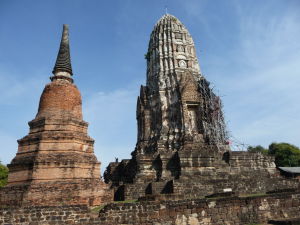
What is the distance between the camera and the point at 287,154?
46.3 meters

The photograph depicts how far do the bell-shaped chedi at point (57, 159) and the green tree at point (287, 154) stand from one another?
40.6 meters

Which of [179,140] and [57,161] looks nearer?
[57,161]

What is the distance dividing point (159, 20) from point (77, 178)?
74.4 feet

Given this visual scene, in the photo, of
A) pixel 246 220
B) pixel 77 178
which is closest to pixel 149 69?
pixel 77 178

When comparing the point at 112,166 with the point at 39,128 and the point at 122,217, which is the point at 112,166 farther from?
the point at 122,217

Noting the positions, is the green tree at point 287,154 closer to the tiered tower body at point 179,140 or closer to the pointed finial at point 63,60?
the tiered tower body at point 179,140

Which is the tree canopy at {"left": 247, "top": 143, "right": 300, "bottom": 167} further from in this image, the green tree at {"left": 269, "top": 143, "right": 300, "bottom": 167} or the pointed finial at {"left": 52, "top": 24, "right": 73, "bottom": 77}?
the pointed finial at {"left": 52, "top": 24, "right": 73, "bottom": 77}

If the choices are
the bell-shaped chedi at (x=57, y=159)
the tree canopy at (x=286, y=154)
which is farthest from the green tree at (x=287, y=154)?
the bell-shaped chedi at (x=57, y=159)

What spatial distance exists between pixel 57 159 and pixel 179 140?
11.4m

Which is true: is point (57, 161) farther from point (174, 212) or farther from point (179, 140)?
point (179, 140)

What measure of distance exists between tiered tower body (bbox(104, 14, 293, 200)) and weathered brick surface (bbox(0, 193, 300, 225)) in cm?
485

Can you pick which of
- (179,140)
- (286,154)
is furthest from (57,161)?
(286,154)

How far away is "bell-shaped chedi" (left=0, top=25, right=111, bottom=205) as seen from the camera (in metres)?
14.2

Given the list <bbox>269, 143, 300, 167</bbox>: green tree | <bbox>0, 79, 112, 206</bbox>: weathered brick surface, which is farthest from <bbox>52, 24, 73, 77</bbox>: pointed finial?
<bbox>269, 143, 300, 167</bbox>: green tree
